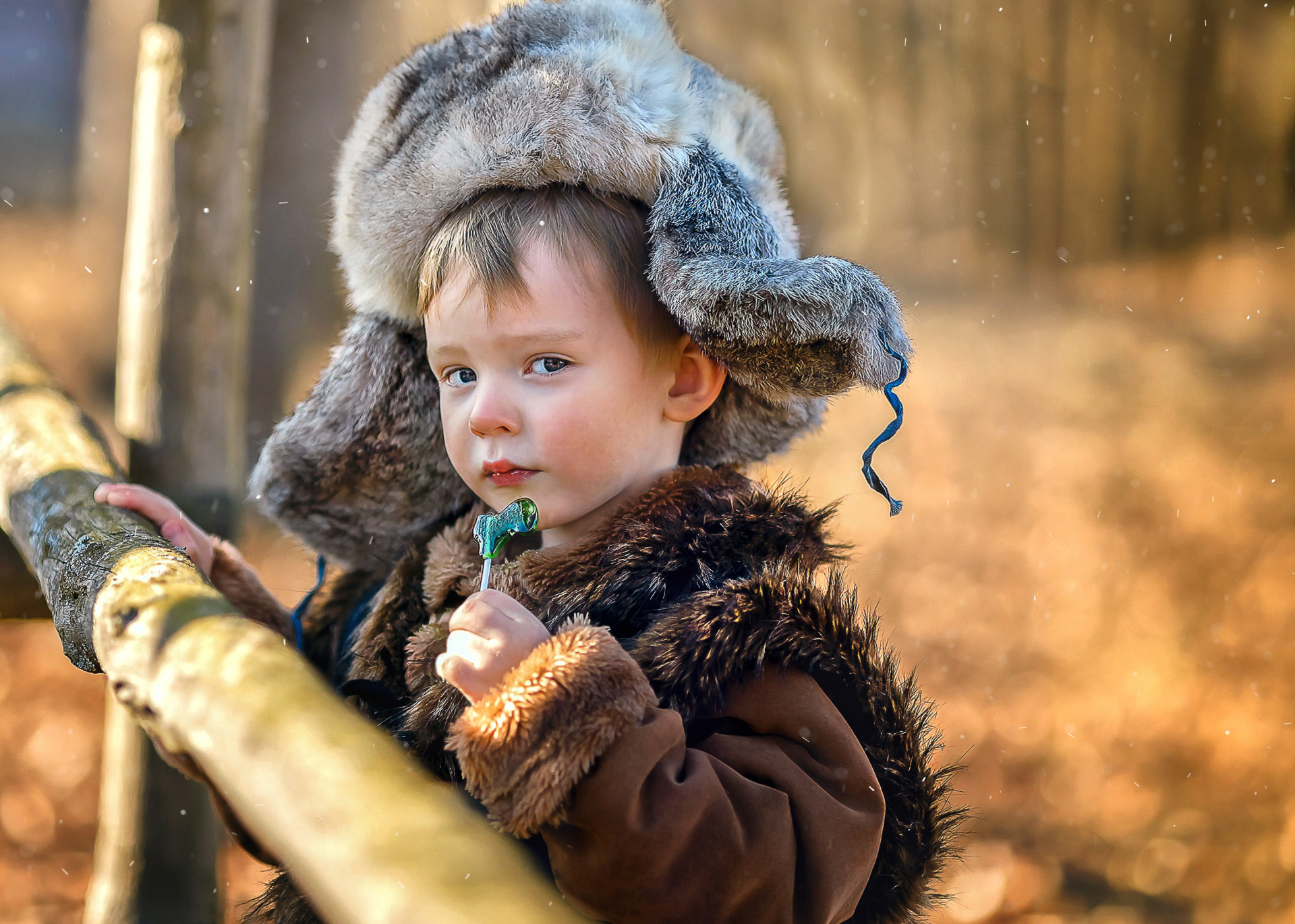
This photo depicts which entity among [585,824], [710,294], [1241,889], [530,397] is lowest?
[585,824]

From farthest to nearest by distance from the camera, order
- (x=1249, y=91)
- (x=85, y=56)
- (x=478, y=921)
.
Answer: (x=1249, y=91)
(x=85, y=56)
(x=478, y=921)

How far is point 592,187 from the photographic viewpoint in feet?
3.90

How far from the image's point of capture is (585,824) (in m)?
0.87

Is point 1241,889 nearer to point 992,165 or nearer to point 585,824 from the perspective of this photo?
point 992,165

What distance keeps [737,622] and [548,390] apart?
341 mm

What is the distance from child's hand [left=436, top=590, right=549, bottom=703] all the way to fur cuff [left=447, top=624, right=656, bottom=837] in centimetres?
2

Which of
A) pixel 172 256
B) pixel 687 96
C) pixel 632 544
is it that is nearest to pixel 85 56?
pixel 172 256

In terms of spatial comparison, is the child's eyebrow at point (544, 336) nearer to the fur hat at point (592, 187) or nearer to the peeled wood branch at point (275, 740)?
the fur hat at point (592, 187)

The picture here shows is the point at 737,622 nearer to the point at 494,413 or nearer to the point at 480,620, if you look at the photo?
the point at 480,620

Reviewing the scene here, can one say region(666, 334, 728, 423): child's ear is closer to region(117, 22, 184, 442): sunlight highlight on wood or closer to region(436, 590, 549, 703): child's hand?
region(436, 590, 549, 703): child's hand

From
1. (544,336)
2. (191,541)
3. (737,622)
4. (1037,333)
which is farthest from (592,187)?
(1037,333)

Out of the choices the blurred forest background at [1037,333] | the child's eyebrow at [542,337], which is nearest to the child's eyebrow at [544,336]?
the child's eyebrow at [542,337]

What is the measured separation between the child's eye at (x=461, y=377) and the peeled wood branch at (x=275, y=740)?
14.2 inches

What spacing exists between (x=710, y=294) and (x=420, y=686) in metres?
0.58
